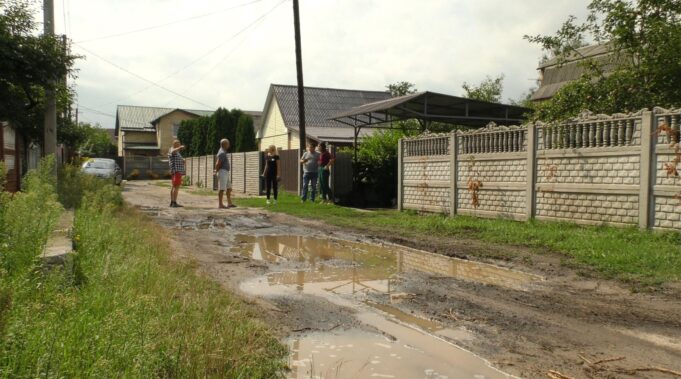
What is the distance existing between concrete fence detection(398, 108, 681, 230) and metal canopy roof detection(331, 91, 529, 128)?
144 inches

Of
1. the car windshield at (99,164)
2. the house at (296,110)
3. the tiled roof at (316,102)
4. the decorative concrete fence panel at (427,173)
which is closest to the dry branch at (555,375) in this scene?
the decorative concrete fence panel at (427,173)

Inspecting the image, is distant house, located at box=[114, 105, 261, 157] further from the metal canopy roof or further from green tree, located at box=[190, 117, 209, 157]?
the metal canopy roof

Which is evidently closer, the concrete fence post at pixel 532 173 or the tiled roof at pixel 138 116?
the concrete fence post at pixel 532 173

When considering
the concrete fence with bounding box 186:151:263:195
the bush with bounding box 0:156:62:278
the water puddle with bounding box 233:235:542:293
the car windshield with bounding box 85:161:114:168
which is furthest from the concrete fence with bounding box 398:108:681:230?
the car windshield with bounding box 85:161:114:168

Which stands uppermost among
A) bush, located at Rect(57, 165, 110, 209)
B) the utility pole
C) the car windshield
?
the utility pole

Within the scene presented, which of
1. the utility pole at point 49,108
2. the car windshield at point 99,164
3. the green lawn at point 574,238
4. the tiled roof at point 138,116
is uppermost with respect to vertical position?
the tiled roof at point 138,116

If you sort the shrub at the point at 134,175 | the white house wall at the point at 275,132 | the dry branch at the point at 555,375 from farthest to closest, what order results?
the shrub at the point at 134,175 → the white house wall at the point at 275,132 → the dry branch at the point at 555,375

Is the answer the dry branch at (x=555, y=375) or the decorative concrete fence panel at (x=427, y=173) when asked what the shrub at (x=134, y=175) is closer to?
the decorative concrete fence panel at (x=427, y=173)

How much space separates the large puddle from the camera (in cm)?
379

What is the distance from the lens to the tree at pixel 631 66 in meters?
11.6

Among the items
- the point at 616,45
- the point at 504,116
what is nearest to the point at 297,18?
the point at 504,116

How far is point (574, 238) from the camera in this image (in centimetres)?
848

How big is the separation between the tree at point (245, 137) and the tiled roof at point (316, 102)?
11.5 feet

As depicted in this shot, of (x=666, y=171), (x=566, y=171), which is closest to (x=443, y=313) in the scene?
(x=666, y=171)
